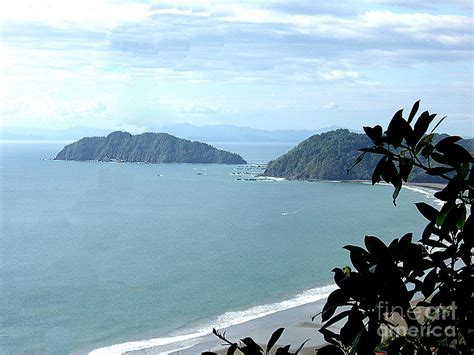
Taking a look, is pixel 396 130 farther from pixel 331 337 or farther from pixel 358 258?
pixel 331 337

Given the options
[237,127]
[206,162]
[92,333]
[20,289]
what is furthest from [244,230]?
[237,127]

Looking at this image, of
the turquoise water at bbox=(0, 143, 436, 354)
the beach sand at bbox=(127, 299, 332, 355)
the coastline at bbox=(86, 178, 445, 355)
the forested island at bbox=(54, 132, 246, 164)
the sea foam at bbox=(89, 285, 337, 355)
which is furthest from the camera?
the forested island at bbox=(54, 132, 246, 164)

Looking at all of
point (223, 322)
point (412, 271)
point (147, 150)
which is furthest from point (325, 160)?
point (412, 271)

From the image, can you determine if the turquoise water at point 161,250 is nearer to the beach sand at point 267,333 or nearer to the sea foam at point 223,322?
the sea foam at point 223,322

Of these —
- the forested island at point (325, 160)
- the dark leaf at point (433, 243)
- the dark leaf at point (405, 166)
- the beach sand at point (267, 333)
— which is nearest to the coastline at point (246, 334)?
the beach sand at point (267, 333)

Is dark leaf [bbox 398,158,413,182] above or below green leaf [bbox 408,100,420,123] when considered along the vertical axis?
below

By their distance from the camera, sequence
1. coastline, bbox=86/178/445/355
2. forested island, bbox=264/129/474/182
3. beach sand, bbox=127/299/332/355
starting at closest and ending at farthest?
beach sand, bbox=127/299/332/355 → coastline, bbox=86/178/445/355 → forested island, bbox=264/129/474/182

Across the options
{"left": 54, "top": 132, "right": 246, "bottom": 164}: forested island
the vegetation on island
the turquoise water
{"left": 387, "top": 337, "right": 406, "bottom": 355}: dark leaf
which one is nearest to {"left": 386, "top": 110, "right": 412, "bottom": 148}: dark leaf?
the vegetation on island

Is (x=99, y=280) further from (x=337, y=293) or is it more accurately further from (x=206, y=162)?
(x=206, y=162)

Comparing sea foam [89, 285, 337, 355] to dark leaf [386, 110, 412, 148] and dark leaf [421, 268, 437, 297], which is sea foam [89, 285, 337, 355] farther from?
dark leaf [386, 110, 412, 148]
